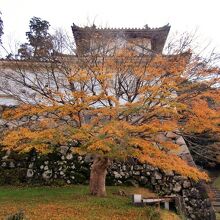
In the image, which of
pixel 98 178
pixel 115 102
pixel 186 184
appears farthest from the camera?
pixel 186 184

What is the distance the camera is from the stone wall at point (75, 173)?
13.4 m

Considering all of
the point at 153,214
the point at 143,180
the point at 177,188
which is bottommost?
the point at 153,214

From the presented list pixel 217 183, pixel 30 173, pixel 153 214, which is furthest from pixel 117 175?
pixel 217 183

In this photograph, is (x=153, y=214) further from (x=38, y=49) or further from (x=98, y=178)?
(x=38, y=49)

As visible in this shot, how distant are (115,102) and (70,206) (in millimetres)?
3552

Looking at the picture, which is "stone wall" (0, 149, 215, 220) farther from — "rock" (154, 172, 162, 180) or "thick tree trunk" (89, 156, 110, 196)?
"thick tree trunk" (89, 156, 110, 196)

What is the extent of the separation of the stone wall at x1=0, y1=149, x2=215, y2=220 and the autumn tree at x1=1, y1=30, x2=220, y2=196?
2581 mm

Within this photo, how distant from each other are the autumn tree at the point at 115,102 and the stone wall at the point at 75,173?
2.58m

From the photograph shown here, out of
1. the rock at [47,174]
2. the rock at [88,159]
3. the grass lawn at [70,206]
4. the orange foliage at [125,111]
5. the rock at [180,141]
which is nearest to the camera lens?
the orange foliage at [125,111]

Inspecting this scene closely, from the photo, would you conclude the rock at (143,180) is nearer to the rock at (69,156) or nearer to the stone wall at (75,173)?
the stone wall at (75,173)

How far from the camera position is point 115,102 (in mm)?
9953

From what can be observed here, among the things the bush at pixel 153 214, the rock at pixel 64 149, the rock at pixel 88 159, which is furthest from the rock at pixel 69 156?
the bush at pixel 153 214

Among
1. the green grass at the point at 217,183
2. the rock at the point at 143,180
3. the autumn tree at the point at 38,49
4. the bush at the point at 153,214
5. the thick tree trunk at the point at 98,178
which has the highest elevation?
the autumn tree at the point at 38,49

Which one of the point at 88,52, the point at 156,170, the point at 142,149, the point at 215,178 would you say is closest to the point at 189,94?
the point at 142,149
